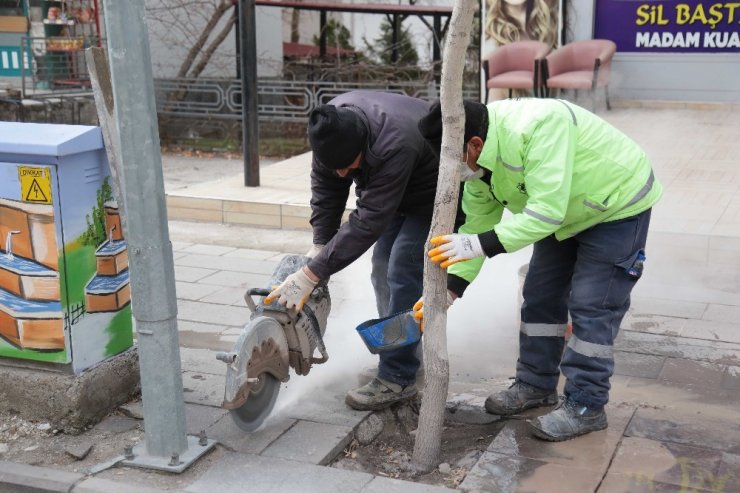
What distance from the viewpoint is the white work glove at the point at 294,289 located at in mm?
3704

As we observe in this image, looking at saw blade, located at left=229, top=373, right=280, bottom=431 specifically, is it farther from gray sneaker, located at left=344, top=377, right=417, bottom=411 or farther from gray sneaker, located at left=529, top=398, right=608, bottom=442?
gray sneaker, located at left=529, top=398, right=608, bottom=442

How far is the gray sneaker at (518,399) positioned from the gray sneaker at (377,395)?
40 centimetres

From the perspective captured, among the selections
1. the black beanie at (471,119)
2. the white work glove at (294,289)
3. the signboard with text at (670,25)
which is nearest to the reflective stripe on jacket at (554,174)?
the black beanie at (471,119)

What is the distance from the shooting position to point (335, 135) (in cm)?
341

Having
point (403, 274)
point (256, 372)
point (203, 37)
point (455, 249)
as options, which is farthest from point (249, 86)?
point (203, 37)

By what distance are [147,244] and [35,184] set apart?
26.8 inches

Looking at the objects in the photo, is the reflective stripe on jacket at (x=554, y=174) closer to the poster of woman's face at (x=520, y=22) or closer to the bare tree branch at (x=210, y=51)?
the poster of woman's face at (x=520, y=22)

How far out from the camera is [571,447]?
3.57 metres

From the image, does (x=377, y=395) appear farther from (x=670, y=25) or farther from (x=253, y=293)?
(x=670, y=25)

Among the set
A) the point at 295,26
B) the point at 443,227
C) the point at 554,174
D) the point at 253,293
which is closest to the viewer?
the point at 554,174

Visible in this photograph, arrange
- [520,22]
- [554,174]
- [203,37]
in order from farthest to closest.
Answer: [203,37] < [520,22] < [554,174]

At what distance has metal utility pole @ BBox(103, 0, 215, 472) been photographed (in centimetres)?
316

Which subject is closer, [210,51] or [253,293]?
[253,293]

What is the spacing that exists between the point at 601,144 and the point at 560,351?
40.7 inches
